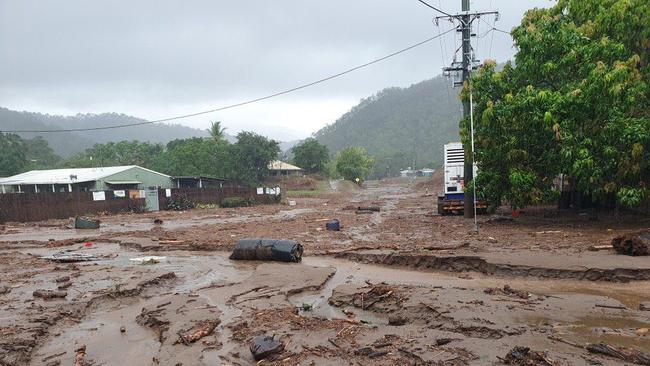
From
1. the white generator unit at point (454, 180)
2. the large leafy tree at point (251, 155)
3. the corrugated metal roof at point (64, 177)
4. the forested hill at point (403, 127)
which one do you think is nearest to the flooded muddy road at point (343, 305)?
the white generator unit at point (454, 180)

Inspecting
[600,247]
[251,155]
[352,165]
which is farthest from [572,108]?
[352,165]

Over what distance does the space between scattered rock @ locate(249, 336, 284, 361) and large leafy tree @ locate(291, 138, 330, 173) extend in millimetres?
66274

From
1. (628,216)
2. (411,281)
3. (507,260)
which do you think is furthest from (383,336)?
(628,216)

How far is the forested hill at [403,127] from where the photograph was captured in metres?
124

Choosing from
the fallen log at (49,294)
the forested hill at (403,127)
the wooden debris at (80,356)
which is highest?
the forested hill at (403,127)

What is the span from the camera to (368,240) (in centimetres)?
1504

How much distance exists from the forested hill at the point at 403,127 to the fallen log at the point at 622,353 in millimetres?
112455

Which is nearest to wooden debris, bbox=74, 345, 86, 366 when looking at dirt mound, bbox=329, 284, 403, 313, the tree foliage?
dirt mound, bbox=329, 284, 403, 313

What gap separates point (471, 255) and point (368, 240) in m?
5.20

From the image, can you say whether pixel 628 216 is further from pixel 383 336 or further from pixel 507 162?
pixel 383 336

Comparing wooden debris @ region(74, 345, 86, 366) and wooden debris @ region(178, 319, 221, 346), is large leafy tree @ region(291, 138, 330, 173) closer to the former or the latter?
wooden debris @ region(178, 319, 221, 346)

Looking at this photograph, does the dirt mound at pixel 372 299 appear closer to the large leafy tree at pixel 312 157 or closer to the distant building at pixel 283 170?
the distant building at pixel 283 170

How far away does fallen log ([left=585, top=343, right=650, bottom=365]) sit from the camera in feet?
15.4

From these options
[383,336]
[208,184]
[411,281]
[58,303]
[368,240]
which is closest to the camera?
[383,336]
